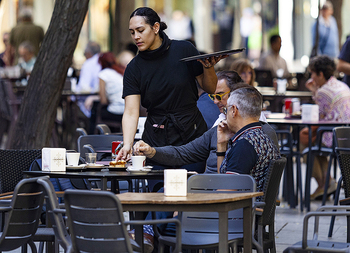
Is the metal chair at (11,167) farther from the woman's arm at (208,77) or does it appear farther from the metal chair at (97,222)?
the metal chair at (97,222)

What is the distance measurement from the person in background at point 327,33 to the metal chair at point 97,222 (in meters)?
10.0

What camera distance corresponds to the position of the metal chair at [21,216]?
3131mm

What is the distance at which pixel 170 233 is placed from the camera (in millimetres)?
3330

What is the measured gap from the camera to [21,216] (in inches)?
125

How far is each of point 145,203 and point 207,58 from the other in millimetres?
1534

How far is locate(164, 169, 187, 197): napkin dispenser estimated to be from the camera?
2.80 metres

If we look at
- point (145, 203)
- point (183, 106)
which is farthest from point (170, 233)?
point (183, 106)

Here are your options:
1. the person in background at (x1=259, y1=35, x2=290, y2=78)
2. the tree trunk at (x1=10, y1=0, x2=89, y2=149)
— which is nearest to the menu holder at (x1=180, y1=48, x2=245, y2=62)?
the tree trunk at (x1=10, y1=0, x2=89, y2=149)

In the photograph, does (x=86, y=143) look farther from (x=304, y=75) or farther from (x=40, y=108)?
(x=304, y=75)

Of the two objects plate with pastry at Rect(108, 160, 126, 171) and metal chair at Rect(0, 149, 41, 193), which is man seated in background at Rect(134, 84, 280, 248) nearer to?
plate with pastry at Rect(108, 160, 126, 171)

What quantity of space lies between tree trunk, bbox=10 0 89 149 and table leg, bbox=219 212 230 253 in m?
3.08

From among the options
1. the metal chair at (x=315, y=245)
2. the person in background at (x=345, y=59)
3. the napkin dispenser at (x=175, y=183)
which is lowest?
the metal chair at (x=315, y=245)

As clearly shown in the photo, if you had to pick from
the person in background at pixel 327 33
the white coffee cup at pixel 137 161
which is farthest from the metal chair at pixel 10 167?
the person in background at pixel 327 33

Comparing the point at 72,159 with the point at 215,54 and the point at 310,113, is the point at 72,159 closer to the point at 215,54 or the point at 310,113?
the point at 215,54
